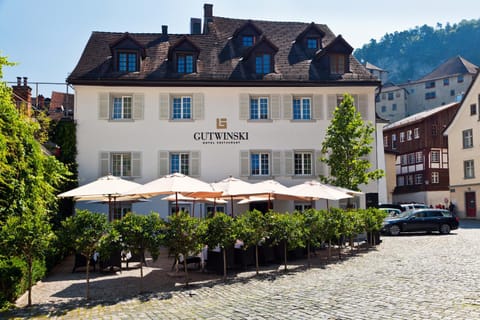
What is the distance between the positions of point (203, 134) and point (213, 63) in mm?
4257

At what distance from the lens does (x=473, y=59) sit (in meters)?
120

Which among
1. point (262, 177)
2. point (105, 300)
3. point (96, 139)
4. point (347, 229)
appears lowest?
point (105, 300)

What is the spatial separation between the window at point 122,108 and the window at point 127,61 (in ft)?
5.31

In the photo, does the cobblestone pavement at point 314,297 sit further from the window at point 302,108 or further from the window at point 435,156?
the window at point 435,156

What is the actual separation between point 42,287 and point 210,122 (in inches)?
586

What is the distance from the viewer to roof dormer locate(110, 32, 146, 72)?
25.8 m

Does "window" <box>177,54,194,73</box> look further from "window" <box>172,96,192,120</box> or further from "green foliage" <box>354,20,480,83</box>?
"green foliage" <box>354,20,480,83</box>

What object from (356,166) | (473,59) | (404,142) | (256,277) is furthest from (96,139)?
(473,59)

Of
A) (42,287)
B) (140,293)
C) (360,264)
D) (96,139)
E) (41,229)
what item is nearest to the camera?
(41,229)

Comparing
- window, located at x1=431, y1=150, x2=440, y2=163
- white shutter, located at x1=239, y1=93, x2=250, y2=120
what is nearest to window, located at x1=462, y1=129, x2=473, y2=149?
window, located at x1=431, y1=150, x2=440, y2=163

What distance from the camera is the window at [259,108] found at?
26.0 metres

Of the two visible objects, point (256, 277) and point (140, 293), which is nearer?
point (140, 293)

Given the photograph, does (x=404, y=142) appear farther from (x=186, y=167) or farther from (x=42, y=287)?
(x=42, y=287)

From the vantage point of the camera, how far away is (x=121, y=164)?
24.9m
